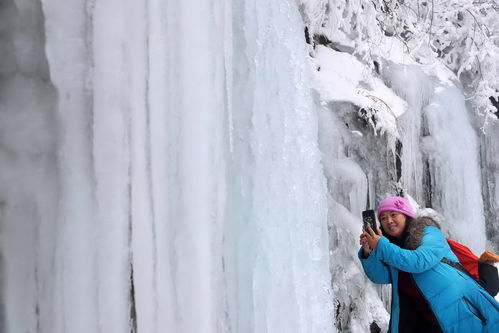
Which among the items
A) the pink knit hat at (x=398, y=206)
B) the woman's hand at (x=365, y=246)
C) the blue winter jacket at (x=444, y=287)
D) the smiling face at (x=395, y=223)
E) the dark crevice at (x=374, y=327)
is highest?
the pink knit hat at (x=398, y=206)

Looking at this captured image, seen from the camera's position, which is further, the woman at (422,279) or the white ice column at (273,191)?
the woman at (422,279)

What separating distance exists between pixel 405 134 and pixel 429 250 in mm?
3047

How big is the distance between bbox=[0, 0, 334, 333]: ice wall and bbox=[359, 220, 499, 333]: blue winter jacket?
1218mm

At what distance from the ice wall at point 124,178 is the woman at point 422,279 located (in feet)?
4.07

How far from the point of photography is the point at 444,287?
224 cm

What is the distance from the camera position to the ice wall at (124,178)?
3.14ft

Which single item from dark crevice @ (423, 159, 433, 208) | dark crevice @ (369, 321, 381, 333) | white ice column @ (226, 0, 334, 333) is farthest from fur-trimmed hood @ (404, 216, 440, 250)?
dark crevice @ (423, 159, 433, 208)

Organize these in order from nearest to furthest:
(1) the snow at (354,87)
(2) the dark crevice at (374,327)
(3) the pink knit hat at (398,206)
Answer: (3) the pink knit hat at (398,206) → (2) the dark crevice at (374,327) → (1) the snow at (354,87)

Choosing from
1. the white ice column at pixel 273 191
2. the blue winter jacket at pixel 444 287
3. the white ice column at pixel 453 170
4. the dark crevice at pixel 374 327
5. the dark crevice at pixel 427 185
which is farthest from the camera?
the white ice column at pixel 453 170

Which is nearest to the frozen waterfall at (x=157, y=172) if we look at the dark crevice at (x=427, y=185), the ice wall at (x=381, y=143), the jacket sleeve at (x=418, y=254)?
the jacket sleeve at (x=418, y=254)

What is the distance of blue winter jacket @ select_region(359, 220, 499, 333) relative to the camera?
7.11 ft

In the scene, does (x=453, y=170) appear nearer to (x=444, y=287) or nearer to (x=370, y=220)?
(x=370, y=220)

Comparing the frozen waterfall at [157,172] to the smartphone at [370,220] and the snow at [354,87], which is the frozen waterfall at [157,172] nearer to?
the smartphone at [370,220]

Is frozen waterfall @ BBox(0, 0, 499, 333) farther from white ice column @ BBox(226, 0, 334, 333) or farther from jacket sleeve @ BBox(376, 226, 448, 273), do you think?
jacket sleeve @ BBox(376, 226, 448, 273)
